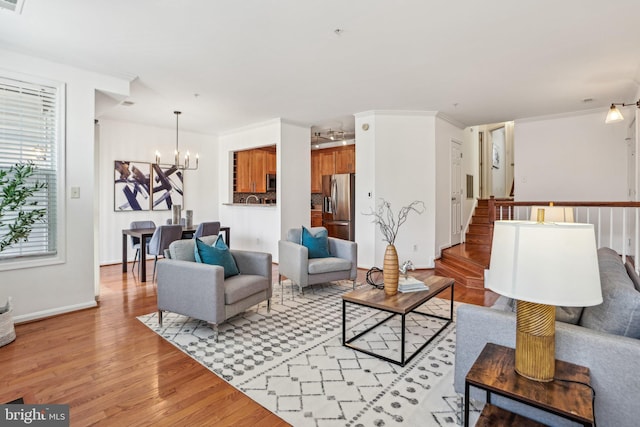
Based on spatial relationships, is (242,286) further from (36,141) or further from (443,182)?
(443,182)

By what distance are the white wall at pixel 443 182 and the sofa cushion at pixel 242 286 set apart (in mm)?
3524

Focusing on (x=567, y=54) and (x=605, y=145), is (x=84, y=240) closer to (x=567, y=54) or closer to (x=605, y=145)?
(x=567, y=54)

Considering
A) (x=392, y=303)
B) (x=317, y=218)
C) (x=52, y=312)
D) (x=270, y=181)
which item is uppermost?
(x=270, y=181)

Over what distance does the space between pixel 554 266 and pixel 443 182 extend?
498 cm

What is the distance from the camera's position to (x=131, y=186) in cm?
629

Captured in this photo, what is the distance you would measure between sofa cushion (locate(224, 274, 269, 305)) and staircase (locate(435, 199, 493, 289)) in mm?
3050

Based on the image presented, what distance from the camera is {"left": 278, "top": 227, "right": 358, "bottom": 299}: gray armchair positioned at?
404cm

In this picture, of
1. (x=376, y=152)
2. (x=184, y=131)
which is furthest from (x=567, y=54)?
(x=184, y=131)

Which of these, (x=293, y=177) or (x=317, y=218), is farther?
(x=317, y=218)

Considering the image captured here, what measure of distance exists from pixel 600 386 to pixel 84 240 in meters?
4.41

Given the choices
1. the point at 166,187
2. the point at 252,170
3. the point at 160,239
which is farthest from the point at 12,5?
the point at 252,170

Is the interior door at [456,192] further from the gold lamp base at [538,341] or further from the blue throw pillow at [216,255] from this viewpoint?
the gold lamp base at [538,341]

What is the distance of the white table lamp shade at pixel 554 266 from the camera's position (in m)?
1.18

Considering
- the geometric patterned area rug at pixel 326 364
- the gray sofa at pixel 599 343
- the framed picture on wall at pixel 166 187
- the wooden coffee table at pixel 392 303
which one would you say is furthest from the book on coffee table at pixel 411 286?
the framed picture on wall at pixel 166 187
